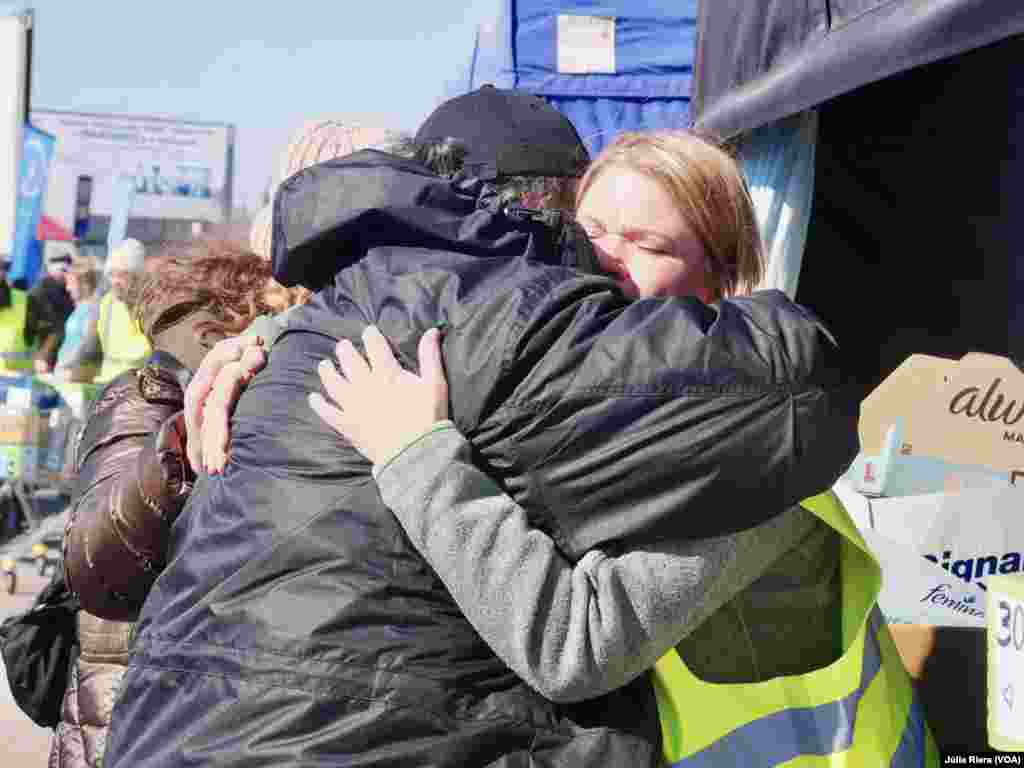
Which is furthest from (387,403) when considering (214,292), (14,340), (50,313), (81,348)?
(50,313)

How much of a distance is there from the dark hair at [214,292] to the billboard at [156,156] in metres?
27.5

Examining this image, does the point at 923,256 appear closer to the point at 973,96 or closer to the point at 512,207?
the point at 973,96

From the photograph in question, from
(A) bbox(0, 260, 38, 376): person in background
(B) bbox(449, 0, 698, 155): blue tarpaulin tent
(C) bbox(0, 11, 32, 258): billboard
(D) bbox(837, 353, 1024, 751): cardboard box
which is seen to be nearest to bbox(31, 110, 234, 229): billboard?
(C) bbox(0, 11, 32, 258): billboard

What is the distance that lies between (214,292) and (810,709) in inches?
55.6

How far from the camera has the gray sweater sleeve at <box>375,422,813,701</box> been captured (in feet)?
4.36

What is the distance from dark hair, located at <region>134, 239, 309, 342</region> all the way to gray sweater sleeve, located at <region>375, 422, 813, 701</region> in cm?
115

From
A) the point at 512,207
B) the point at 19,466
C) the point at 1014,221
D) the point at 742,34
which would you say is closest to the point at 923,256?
the point at 1014,221

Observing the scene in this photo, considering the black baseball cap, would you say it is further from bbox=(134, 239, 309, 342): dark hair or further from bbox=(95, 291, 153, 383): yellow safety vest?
bbox=(95, 291, 153, 383): yellow safety vest

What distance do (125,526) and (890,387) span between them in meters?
1.95

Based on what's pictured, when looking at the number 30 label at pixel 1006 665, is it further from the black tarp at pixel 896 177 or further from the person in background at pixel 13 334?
the person in background at pixel 13 334

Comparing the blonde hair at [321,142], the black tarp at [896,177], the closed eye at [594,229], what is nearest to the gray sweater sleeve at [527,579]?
the closed eye at [594,229]

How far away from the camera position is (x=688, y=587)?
1382 mm

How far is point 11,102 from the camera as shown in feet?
43.3

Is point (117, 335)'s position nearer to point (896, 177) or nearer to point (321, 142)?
point (896, 177)
